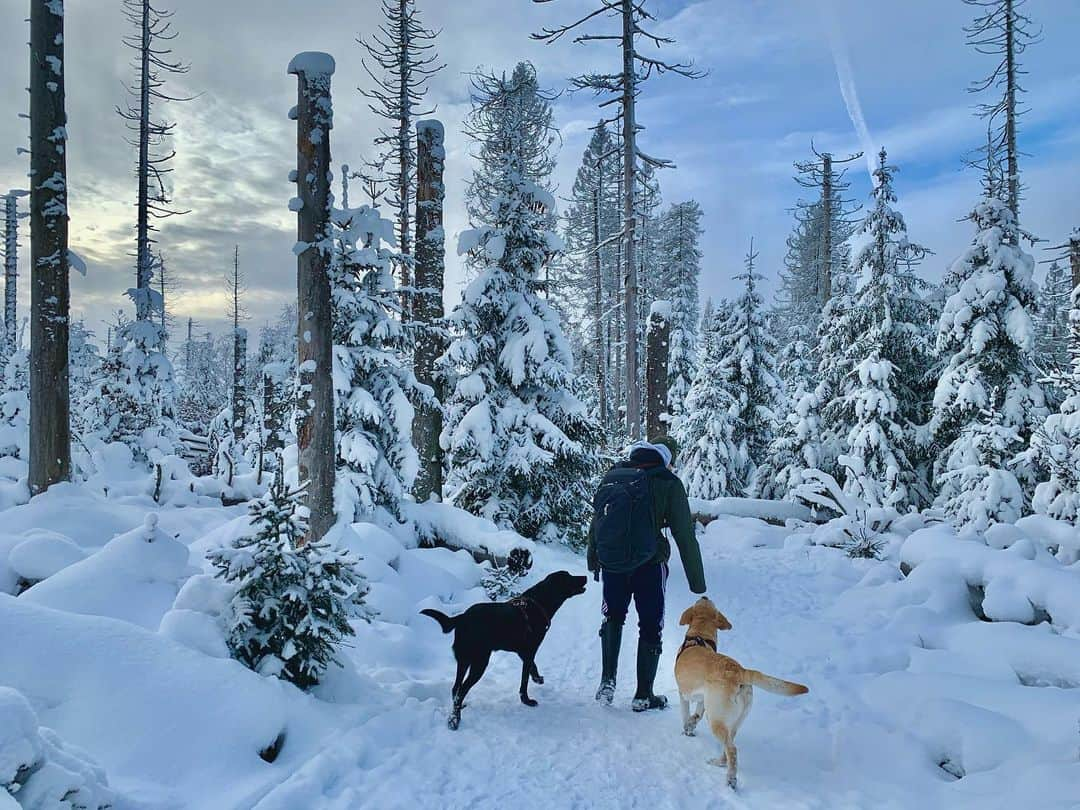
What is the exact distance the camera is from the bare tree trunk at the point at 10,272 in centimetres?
3116

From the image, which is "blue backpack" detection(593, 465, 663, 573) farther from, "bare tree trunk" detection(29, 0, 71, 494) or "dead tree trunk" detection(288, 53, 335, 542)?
"bare tree trunk" detection(29, 0, 71, 494)

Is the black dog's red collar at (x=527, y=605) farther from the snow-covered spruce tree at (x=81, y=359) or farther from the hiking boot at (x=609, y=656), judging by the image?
the snow-covered spruce tree at (x=81, y=359)

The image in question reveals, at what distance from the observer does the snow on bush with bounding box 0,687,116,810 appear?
2369mm

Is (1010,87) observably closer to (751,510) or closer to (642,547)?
(751,510)

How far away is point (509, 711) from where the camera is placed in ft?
15.7

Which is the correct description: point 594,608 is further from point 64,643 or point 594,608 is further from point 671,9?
point 671,9

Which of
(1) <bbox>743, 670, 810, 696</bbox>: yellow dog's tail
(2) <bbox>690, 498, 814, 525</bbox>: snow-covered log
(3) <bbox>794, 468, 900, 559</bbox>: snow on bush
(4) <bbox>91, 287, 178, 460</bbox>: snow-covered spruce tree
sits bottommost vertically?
(2) <bbox>690, 498, 814, 525</bbox>: snow-covered log

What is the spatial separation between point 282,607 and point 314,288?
15.1ft

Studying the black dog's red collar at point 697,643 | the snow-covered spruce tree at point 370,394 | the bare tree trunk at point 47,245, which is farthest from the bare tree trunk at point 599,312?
the black dog's red collar at point 697,643

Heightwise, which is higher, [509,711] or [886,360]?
[886,360]

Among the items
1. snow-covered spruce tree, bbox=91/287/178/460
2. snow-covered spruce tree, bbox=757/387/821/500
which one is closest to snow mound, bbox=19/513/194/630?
snow-covered spruce tree, bbox=91/287/178/460

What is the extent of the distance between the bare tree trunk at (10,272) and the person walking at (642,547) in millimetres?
35708

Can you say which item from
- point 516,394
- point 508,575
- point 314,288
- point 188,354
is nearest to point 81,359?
point 516,394

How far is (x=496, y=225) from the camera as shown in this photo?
39.9 feet
